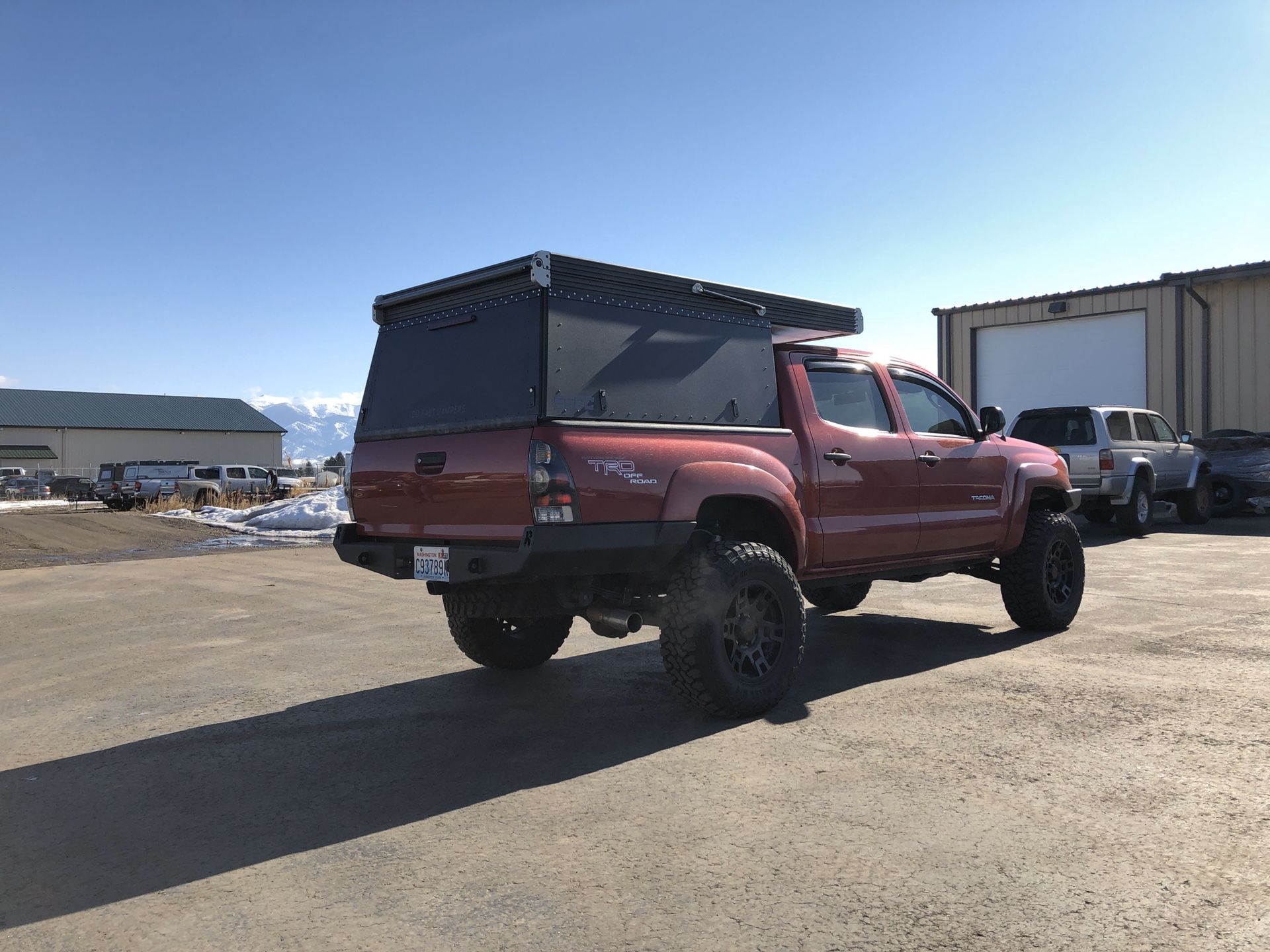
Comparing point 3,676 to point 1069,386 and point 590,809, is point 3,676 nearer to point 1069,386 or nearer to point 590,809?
point 590,809

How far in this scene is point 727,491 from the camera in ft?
16.7

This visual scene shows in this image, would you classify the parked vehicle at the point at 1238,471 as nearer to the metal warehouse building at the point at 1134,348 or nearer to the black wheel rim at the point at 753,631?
the metal warehouse building at the point at 1134,348

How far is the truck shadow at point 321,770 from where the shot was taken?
3.38 metres

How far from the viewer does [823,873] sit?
3.12 meters

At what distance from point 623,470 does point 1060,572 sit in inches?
177

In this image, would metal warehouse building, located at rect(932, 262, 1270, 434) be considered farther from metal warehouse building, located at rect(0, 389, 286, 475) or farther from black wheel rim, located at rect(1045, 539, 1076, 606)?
metal warehouse building, located at rect(0, 389, 286, 475)

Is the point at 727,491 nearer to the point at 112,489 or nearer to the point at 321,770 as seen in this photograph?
the point at 321,770

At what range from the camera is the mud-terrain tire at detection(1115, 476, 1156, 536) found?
14875 millimetres

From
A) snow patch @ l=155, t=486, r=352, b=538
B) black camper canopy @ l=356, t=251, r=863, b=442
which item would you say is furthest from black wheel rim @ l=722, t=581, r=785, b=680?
snow patch @ l=155, t=486, r=352, b=538

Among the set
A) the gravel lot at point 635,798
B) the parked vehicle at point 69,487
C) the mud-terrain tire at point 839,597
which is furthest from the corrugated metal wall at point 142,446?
the mud-terrain tire at point 839,597

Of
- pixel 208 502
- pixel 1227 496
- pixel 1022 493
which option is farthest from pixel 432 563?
pixel 208 502

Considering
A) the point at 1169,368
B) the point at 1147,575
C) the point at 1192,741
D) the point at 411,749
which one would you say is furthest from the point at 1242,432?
the point at 411,749

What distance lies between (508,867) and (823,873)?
1.01 m

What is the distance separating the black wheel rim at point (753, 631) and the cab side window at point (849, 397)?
1.33 metres
